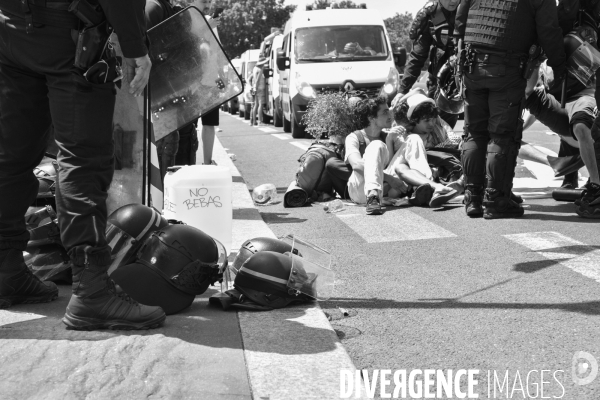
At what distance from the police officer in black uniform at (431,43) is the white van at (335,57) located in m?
4.86

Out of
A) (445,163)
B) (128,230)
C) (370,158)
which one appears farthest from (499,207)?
(128,230)

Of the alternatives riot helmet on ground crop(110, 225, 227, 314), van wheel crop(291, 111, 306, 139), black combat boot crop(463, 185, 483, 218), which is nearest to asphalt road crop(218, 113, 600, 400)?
black combat boot crop(463, 185, 483, 218)

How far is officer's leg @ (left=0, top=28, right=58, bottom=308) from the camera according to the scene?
3.93 meters

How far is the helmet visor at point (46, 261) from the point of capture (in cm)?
473

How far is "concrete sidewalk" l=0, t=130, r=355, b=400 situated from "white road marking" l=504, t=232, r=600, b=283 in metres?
1.99

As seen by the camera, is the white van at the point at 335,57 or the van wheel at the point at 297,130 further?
the van wheel at the point at 297,130

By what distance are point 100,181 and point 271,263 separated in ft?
3.24

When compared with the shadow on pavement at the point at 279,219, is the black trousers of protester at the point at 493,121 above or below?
above

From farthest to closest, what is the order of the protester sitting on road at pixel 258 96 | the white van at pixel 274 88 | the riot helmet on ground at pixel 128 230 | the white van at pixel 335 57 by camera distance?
1. the protester sitting on road at pixel 258 96
2. the white van at pixel 274 88
3. the white van at pixel 335 57
4. the riot helmet on ground at pixel 128 230

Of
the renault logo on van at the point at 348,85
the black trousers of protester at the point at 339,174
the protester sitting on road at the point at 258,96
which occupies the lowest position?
the protester sitting on road at the point at 258,96

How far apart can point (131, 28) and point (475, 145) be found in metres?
4.50

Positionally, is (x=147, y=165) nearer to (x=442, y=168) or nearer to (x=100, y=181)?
(x=100, y=181)

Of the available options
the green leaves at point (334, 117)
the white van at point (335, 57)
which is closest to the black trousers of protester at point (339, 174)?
the green leaves at point (334, 117)

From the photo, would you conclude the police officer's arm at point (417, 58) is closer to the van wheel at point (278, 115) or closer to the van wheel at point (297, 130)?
the van wheel at point (297, 130)
